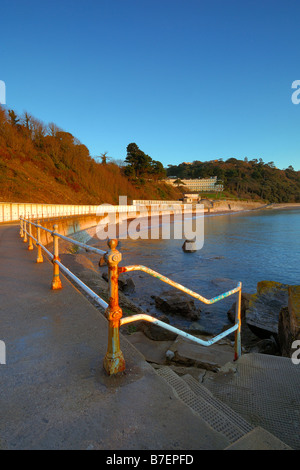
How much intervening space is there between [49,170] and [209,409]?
51168mm

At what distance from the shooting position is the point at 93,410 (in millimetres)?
1779

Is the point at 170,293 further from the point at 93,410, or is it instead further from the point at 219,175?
the point at 219,175

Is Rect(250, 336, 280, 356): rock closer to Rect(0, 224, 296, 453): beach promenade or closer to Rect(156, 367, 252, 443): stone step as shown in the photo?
Rect(0, 224, 296, 453): beach promenade

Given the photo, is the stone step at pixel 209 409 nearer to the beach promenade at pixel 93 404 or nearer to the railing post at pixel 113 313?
the beach promenade at pixel 93 404

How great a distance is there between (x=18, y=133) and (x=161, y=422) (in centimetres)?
5562

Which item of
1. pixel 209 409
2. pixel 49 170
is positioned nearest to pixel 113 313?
pixel 209 409

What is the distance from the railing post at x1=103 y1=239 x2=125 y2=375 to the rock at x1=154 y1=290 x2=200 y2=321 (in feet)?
19.7

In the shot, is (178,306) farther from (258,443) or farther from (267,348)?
(258,443)

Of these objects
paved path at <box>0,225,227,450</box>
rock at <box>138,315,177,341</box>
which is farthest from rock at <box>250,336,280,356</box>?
paved path at <box>0,225,227,450</box>

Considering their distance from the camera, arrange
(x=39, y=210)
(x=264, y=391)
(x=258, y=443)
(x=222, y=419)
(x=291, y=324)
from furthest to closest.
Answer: (x=39, y=210)
(x=291, y=324)
(x=264, y=391)
(x=222, y=419)
(x=258, y=443)

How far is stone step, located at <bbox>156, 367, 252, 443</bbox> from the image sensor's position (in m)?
1.71

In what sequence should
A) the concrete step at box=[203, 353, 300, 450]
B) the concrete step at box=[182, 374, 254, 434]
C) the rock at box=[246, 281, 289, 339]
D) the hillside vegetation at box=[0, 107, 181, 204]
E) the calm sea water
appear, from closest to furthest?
the concrete step at box=[182, 374, 254, 434] → the concrete step at box=[203, 353, 300, 450] → the rock at box=[246, 281, 289, 339] → the calm sea water → the hillside vegetation at box=[0, 107, 181, 204]

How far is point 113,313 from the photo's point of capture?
2098 mm

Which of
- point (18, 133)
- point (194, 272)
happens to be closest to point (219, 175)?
point (18, 133)
